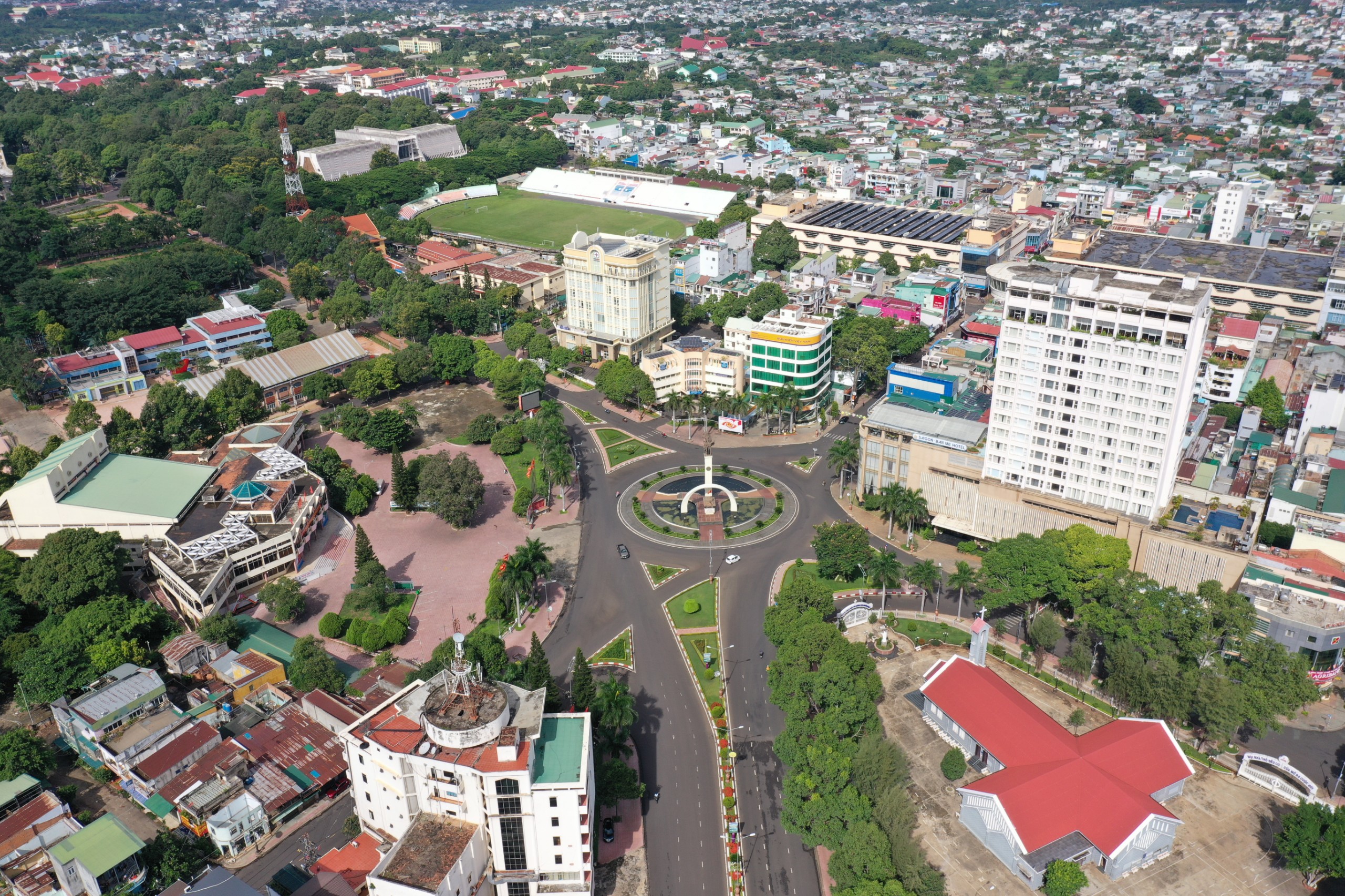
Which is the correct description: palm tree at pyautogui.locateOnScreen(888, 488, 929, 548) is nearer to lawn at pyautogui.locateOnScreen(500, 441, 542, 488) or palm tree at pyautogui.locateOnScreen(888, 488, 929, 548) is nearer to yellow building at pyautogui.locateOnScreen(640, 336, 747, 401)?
yellow building at pyautogui.locateOnScreen(640, 336, 747, 401)

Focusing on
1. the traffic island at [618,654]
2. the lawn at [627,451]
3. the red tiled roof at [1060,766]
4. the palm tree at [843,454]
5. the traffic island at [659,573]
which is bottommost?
the traffic island at [618,654]

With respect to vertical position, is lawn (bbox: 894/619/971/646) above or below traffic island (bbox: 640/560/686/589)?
above

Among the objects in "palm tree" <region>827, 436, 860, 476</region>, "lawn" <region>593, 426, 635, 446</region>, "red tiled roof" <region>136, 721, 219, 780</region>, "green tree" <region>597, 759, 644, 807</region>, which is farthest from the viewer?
"lawn" <region>593, 426, 635, 446</region>

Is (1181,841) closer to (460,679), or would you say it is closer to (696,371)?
(460,679)

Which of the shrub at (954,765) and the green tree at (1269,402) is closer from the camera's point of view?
the shrub at (954,765)

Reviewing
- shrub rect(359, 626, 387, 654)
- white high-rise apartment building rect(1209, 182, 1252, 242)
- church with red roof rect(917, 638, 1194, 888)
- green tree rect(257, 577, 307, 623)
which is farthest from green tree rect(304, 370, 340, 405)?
white high-rise apartment building rect(1209, 182, 1252, 242)

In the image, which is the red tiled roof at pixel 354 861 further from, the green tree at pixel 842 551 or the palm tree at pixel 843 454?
the palm tree at pixel 843 454

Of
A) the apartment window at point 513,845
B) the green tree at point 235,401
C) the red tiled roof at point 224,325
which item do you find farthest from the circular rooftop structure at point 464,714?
the red tiled roof at point 224,325

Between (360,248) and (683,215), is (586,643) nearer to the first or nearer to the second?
(360,248)
